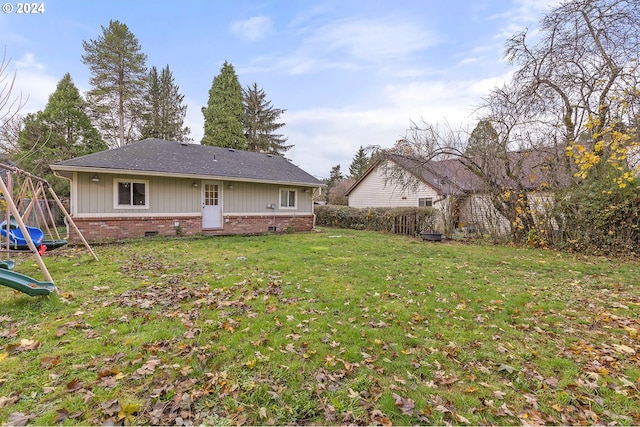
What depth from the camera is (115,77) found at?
73.7ft

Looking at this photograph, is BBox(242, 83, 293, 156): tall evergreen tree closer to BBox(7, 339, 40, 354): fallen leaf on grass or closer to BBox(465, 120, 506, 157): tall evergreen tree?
BBox(465, 120, 506, 157): tall evergreen tree

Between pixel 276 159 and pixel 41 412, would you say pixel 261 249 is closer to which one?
pixel 41 412

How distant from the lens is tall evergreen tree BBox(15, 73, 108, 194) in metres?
15.8

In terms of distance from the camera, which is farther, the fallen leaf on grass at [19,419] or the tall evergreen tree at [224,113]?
the tall evergreen tree at [224,113]

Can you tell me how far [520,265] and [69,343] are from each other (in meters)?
8.67

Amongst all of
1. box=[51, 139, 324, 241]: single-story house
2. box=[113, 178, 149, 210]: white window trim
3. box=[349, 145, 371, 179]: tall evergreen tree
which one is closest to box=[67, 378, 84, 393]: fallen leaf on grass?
box=[51, 139, 324, 241]: single-story house

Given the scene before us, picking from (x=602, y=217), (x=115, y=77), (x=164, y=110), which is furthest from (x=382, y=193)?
(x=164, y=110)

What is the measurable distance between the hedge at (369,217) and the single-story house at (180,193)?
2940 millimetres

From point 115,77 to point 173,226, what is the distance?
1814cm

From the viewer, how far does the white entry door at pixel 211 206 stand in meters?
12.4

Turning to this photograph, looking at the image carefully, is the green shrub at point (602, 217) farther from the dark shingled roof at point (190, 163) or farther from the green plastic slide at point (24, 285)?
the green plastic slide at point (24, 285)

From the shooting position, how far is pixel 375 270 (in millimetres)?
6430

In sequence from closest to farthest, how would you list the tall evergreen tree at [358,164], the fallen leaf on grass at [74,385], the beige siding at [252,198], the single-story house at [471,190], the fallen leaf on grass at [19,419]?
the fallen leaf on grass at [19,419]
the fallen leaf on grass at [74,385]
the single-story house at [471,190]
the beige siding at [252,198]
the tall evergreen tree at [358,164]

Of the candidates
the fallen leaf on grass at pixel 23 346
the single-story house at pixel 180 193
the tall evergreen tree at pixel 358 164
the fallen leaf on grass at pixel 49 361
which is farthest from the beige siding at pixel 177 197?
the tall evergreen tree at pixel 358 164
